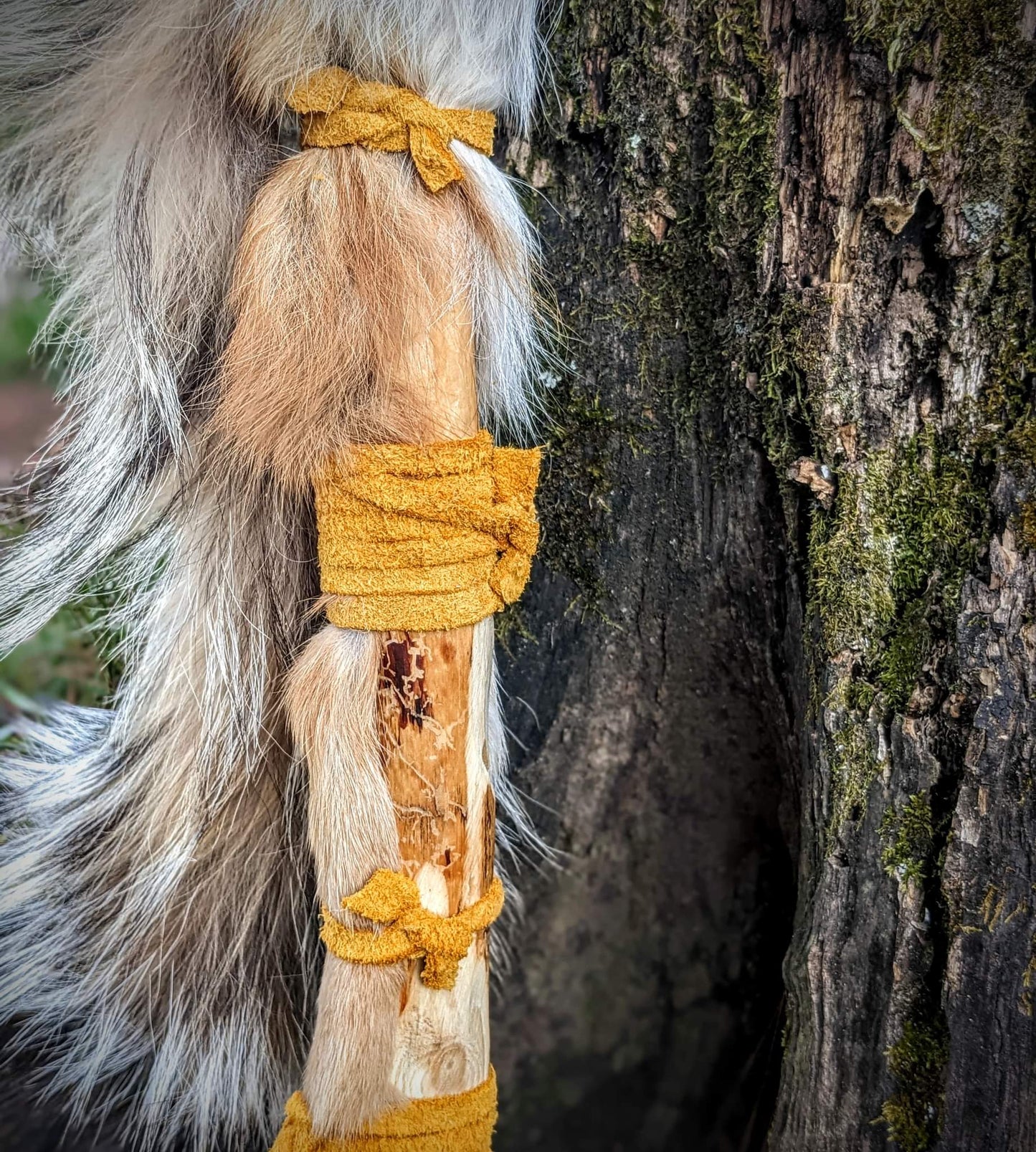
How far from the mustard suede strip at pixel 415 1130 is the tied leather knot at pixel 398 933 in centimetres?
10

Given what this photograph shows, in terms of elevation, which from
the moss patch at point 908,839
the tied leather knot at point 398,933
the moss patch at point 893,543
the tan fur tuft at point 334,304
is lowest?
the tied leather knot at point 398,933

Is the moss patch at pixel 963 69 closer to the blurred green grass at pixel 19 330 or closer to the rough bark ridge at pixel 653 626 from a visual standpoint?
the rough bark ridge at pixel 653 626

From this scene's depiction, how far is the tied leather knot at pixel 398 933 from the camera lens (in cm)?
68

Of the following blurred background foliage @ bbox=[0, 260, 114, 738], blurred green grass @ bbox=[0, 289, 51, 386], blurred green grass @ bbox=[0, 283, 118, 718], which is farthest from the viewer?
blurred green grass @ bbox=[0, 289, 51, 386]

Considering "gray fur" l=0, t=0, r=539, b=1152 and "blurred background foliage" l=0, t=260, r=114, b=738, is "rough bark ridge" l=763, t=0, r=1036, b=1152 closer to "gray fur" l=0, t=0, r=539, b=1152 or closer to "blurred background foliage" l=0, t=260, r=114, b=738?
"gray fur" l=0, t=0, r=539, b=1152

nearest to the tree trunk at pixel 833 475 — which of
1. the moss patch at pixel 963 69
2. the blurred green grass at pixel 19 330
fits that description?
the moss patch at pixel 963 69

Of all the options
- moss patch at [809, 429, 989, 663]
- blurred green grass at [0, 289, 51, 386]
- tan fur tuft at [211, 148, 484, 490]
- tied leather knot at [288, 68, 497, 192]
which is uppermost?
blurred green grass at [0, 289, 51, 386]

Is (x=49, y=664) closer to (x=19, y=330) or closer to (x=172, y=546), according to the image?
(x=19, y=330)

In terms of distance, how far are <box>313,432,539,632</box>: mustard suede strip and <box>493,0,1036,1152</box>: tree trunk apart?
0.22 meters

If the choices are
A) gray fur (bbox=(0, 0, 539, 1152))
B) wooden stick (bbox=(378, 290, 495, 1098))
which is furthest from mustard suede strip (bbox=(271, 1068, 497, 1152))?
gray fur (bbox=(0, 0, 539, 1152))

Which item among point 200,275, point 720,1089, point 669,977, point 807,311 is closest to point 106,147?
point 200,275

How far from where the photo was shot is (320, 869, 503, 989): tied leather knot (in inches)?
26.9

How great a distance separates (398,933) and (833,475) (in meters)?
0.51

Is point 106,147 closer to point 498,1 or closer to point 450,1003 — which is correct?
point 498,1
